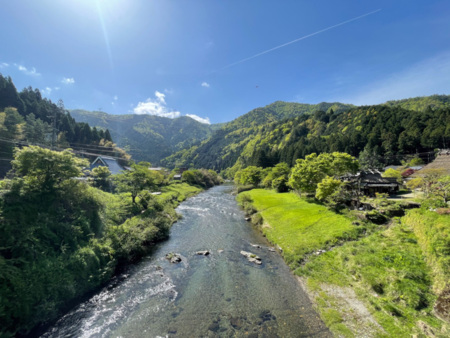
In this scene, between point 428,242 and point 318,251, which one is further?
point 318,251

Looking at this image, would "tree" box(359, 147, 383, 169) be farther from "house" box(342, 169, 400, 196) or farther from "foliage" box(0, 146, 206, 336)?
"foliage" box(0, 146, 206, 336)

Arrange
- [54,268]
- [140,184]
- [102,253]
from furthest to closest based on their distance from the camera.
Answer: [140,184], [102,253], [54,268]

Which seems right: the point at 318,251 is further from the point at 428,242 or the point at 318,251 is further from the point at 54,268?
the point at 54,268

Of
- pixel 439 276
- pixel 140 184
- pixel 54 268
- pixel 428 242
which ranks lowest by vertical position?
pixel 439 276

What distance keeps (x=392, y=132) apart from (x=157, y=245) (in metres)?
105

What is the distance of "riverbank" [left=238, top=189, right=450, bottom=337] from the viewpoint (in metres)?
11.4

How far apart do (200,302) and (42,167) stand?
18132 mm

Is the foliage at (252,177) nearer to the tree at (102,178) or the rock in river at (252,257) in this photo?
the tree at (102,178)

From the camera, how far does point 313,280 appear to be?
645 inches

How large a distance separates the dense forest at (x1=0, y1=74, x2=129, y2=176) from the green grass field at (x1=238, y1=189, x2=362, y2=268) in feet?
150

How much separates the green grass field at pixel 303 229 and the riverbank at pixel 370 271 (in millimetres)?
107

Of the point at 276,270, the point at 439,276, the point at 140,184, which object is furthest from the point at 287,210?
the point at 140,184

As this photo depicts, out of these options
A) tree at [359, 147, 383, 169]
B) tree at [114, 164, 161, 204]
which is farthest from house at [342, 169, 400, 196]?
tree at [114, 164, 161, 204]

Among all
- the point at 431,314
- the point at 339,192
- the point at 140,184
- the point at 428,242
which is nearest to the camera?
the point at 431,314
